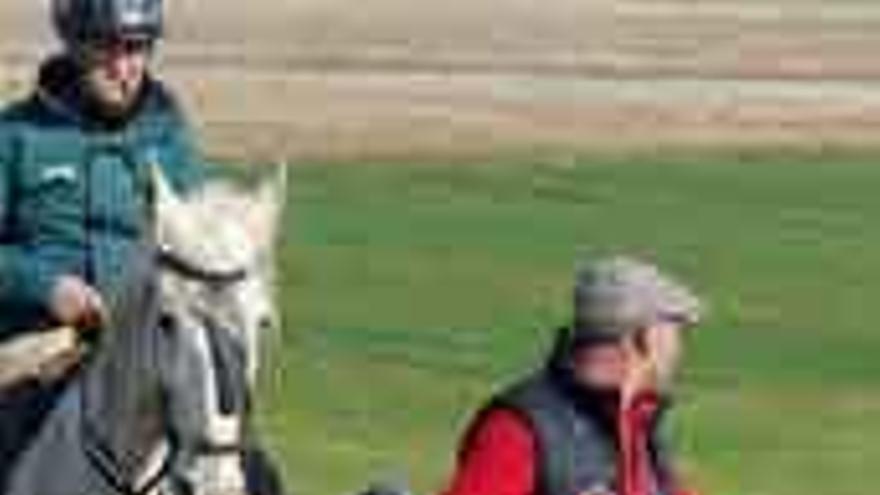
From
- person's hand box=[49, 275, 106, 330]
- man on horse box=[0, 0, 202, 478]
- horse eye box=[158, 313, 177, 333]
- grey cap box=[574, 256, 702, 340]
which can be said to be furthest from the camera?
man on horse box=[0, 0, 202, 478]

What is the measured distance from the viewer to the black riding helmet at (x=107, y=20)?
9.83 meters

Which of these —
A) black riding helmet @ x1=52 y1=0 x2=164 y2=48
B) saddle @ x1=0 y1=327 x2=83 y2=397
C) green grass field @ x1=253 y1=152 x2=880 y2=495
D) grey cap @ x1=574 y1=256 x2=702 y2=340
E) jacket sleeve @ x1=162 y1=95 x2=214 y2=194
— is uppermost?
black riding helmet @ x1=52 y1=0 x2=164 y2=48

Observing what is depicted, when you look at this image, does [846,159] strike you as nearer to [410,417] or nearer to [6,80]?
[6,80]

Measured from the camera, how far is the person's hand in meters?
9.78

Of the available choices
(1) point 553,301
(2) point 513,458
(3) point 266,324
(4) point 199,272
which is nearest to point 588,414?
(2) point 513,458

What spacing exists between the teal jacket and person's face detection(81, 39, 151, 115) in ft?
0.33

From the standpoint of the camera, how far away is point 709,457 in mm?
19172

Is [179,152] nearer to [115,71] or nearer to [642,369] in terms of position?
[115,71]

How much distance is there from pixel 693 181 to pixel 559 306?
10.1m

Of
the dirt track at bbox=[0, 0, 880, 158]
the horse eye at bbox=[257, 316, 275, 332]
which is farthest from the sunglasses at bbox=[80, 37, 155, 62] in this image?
the dirt track at bbox=[0, 0, 880, 158]

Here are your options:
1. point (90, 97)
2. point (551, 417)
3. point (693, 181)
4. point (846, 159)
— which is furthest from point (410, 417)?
point (846, 159)

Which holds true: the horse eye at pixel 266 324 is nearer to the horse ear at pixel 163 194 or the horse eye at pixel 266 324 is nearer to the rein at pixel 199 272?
the rein at pixel 199 272

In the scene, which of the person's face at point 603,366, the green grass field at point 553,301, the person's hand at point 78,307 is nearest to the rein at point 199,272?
the person's hand at point 78,307

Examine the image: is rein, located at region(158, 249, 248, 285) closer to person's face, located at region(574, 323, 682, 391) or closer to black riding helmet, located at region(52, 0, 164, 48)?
person's face, located at region(574, 323, 682, 391)
